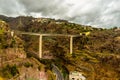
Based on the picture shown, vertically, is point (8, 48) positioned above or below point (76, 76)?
above

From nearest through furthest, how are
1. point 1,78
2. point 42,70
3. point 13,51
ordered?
point 1,78, point 13,51, point 42,70

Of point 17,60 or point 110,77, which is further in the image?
point 110,77

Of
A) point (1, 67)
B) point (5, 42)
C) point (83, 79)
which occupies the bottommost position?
point (83, 79)

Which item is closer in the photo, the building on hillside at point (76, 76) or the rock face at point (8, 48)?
Answer: the rock face at point (8, 48)

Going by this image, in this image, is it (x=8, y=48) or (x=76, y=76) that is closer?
(x=8, y=48)

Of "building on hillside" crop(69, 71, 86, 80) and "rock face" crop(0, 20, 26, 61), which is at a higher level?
"rock face" crop(0, 20, 26, 61)

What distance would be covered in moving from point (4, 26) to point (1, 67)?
5379 cm

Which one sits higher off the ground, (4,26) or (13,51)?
(4,26)

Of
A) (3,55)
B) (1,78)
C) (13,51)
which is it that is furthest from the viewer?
(13,51)

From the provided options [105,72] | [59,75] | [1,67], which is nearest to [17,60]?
[1,67]

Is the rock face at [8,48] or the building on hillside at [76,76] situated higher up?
the rock face at [8,48]

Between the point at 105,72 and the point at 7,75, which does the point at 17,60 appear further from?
the point at 105,72

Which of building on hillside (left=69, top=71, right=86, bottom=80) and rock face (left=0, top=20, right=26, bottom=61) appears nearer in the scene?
rock face (left=0, top=20, right=26, bottom=61)

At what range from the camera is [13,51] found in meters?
170
